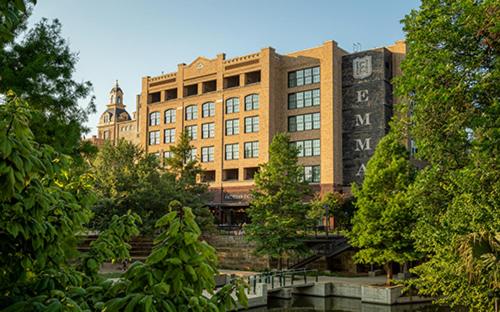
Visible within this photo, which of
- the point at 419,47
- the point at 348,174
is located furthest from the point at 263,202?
the point at 419,47

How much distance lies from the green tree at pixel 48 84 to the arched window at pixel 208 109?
135 feet

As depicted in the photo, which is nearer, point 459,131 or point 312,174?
point 459,131

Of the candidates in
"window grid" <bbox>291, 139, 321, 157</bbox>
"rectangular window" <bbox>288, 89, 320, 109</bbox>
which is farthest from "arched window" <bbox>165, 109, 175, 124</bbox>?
"window grid" <bbox>291, 139, 321, 157</bbox>

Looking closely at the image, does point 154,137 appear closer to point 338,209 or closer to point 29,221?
point 338,209

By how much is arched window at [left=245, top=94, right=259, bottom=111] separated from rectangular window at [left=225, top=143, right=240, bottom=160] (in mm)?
4279

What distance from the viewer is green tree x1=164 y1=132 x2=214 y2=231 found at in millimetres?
39997

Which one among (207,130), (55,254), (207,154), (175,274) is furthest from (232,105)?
(175,274)

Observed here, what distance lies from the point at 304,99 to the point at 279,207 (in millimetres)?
20026

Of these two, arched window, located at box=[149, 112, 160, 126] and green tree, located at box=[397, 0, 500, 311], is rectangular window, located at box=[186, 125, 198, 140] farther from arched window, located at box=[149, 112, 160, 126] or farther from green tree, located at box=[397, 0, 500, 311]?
green tree, located at box=[397, 0, 500, 311]

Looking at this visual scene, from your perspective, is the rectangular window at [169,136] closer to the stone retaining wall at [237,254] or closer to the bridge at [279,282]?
the stone retaining wall at [237,254]

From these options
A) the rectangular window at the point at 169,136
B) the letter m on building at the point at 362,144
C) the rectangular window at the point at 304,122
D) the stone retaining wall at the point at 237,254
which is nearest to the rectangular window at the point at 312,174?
the rectangular window at the point at 304,122

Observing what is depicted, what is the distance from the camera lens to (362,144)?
51.5 m

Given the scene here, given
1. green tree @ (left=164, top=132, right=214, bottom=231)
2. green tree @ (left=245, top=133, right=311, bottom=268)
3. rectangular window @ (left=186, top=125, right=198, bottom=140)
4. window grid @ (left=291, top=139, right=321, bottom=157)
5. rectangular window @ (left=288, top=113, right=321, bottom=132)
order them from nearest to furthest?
green tree @ (left=245, top=133, right=311, bottom=268)
green tree @ (left=164, top=132, right=214, bottom=231)
window grid @ (left=291, top=139, right=321, bottom=157)
rectangular window @ (left=288, top=113, right=321, bottom=132)
rectangular window @ (left=186, top=125, right=198, bottom=140)

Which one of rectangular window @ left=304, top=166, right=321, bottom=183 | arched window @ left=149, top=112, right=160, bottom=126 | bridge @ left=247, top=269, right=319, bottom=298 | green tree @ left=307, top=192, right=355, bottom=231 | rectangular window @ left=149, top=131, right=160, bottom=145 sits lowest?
bridge @ left=247, top=269, right=319, bottom=298
